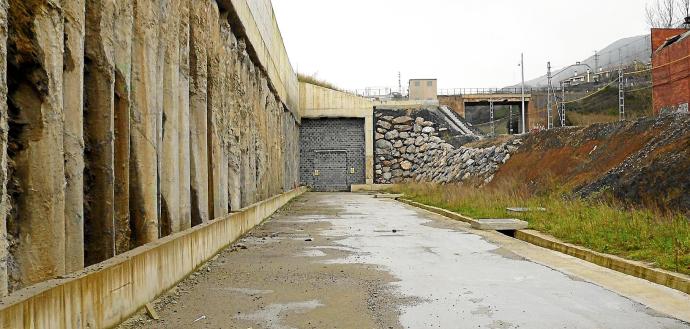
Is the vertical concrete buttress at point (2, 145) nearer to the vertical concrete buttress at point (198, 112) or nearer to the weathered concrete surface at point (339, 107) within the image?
the vertical concrete buttress at point (198, 112)

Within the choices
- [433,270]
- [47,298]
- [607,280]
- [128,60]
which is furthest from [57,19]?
[607,280]

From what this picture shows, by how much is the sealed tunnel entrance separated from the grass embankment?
20.4m

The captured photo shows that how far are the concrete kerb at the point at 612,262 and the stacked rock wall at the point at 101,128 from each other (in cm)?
533

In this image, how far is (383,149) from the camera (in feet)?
125

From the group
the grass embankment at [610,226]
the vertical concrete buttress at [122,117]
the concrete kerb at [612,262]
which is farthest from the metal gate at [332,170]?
the vertical concrete buttress at [122,117]

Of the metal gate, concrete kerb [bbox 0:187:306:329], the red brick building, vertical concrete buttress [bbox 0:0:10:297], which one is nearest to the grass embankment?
concrete kerb [bbox 0:187:306:329]

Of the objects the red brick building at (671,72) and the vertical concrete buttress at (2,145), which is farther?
the red brick building at (671,72)

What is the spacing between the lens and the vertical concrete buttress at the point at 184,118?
8211 mm

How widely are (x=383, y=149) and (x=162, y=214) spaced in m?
30.8

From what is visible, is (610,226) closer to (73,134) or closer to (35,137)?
(73,134)

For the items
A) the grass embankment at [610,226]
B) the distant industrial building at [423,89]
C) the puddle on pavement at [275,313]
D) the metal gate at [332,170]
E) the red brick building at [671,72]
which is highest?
the distant industrial building at [423,89]

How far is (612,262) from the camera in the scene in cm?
825

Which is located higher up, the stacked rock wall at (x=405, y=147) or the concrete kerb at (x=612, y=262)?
the stacked rock wall at (x=405, y=147)

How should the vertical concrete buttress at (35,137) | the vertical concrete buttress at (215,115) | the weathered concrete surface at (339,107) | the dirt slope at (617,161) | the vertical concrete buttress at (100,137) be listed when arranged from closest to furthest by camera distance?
the vertical concrete buttress at (35,137), the vertical concrete buttress at (100,137), the vertical concrete buttress at (215,115), the dirt slope at (617,161), the weathered concrete surface at (339,107)
